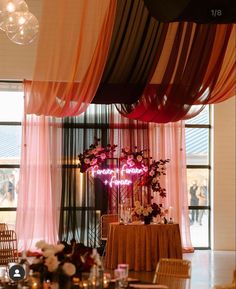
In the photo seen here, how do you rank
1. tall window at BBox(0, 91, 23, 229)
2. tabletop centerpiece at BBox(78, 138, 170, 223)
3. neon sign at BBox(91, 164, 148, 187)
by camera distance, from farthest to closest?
tall window at BBox(0, 91, 23, 229) < neon sign at BBox(91, 164, 148, 187) < tabletop centerpiece at BBox(78, 138, 170, 223)

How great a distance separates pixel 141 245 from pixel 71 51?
15.7ft

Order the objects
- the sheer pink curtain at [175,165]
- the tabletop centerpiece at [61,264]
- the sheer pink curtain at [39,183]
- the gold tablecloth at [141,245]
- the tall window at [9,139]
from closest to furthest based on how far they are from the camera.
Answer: the tabletop centerpiece at [61,264] < the gold tablecloth at [141,245] < the sheer pink curtain at [39,183] < the tall window at [9,139] < the sheer pink curtain at [175,165]

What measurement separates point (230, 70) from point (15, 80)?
273 inches

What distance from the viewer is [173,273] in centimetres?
555

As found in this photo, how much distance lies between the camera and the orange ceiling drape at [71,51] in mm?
5449

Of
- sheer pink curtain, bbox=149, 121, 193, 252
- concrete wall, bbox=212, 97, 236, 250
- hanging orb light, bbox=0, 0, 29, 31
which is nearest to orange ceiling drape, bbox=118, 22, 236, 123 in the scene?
hanging orb light, bbox=0, 0, 29, 31

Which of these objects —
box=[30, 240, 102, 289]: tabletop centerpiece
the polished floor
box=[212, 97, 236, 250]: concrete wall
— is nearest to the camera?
box=[30, 240, 102, 289]: tabletop centerpiece

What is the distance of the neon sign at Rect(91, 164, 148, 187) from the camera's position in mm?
11227

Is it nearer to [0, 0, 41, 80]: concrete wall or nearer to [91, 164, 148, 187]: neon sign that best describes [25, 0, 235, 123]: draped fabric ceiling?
[91, 164, 148, 187]: neon sign

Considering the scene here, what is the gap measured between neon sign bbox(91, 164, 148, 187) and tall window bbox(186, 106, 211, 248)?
2083 mm

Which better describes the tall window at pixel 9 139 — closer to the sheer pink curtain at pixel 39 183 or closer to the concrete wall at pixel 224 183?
the sheer pink curtain at pixel 39 183

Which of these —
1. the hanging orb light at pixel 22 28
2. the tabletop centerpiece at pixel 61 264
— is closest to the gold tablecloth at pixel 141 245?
the hanging orb light at pixel 22 28

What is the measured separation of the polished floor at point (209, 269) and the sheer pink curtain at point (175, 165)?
2.12ft

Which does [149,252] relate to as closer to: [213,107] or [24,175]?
[24,175]
